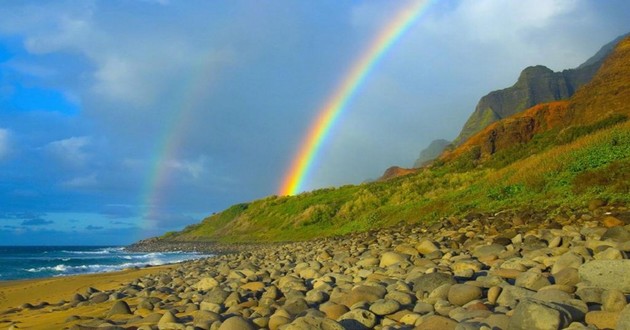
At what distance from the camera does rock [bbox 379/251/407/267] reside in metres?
10.8

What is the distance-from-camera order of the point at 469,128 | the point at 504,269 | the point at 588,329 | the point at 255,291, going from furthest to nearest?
the point at 469,128 < the point at 255,291 < the point at 504,269 < the point at 588,329

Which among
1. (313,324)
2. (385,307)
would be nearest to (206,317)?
(313,324)

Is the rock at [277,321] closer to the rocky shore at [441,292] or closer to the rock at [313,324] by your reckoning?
the rocky shore at [441,292]

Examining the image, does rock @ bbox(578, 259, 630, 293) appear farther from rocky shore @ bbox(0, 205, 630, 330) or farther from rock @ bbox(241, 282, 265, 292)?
rock @ bbox(241, 282, 265, 292)

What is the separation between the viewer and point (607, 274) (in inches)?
237

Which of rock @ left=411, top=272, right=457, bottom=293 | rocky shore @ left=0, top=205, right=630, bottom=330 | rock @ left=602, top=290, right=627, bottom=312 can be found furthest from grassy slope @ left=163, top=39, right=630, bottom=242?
rock @ left=602, top=290, right=627, bottom=312

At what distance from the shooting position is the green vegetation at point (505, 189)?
1541cm

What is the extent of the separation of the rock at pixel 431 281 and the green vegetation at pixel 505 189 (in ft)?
26.3

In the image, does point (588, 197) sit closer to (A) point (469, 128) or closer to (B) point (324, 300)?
(B) point (324, 300)

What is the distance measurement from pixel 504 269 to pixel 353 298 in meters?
2.39

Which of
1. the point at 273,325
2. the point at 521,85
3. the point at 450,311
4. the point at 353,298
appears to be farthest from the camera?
the point at 521,85

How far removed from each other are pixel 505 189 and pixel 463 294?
13.9 m

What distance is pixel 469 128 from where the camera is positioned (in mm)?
101812

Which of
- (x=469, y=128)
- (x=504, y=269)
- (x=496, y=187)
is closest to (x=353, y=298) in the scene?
(x=504, y=269)
